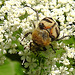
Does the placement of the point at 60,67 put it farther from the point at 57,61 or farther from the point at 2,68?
the point at 2,68

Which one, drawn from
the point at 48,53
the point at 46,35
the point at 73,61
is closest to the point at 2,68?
the point at 48,53

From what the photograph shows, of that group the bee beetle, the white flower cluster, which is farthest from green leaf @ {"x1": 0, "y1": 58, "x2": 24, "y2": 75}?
the bee beetle

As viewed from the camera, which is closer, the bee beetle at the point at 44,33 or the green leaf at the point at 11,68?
the bee beetle at the point at 44,33

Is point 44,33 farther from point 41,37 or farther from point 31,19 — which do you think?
point 31,19

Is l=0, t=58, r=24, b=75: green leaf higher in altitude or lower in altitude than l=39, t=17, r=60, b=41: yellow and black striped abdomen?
lower

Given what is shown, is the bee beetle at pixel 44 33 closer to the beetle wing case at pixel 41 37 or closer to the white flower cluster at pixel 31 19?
the beetle wing case at pixel 41 37

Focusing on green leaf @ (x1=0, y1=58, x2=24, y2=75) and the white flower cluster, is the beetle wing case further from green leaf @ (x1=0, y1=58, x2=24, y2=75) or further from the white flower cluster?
green leaf @ (x1=0, y1=58, x2=24, y2=75)

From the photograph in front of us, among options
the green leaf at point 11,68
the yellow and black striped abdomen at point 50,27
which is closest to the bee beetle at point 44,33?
the yellow and black striped abdomen at point 50,27
